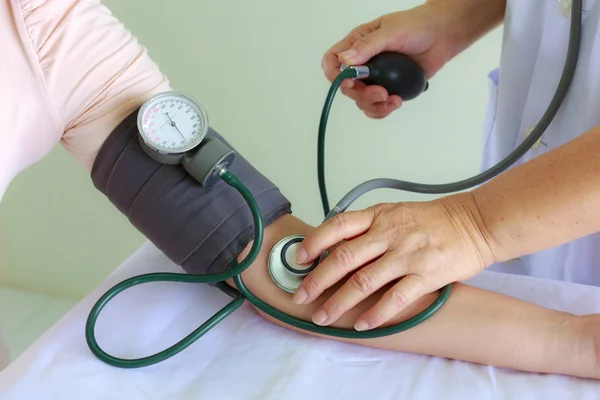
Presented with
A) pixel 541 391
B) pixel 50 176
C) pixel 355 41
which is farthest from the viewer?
pixel 50 176

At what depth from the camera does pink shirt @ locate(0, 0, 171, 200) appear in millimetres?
647

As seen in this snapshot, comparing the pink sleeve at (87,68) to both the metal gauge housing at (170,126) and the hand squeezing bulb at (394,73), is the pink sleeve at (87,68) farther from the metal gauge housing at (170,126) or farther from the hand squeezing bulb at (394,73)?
the hand squeezing bulb at (394,73)

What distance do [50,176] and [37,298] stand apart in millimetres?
435

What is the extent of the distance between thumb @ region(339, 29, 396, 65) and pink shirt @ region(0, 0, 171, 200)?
0.31m

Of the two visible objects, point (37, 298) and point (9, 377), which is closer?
point (9, 377)

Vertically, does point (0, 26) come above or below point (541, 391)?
above

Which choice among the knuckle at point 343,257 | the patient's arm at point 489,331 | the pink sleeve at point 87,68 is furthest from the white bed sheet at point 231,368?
the pink sleeve at point 87,68

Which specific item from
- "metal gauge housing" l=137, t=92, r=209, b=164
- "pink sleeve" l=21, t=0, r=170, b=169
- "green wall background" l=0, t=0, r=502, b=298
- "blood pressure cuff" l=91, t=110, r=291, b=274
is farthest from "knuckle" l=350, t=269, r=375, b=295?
"green wall background" l=0, t=0, r=502, b=298

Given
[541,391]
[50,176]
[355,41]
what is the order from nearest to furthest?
[541,391] → [355,41] → [50,176]

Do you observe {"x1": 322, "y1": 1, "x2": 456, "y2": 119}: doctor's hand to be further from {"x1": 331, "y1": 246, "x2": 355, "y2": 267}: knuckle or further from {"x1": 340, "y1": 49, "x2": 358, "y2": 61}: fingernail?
{"x1": 331, "y1": 246, "x2": 355, "y2": 267}: knuckle

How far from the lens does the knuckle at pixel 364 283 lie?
650 millimetres

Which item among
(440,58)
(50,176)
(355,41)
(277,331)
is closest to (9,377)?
(277,331)

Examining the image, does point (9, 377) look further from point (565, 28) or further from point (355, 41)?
point (565, 28)

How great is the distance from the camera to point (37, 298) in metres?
2.01
